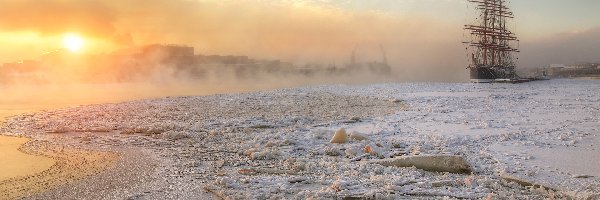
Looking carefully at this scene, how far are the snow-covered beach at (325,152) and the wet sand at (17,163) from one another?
0.55 m

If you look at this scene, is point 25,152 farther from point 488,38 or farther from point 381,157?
point 488,38

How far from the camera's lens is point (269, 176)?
8.34 m

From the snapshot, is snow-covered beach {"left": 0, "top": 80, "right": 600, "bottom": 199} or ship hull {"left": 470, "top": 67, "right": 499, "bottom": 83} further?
ship hull {"left": 470, "top": 67, "right": 499, "bottom": 83}

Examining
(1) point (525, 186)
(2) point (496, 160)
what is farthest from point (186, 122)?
(1) point (525, 186)

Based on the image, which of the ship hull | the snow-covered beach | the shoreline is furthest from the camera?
the ship hull

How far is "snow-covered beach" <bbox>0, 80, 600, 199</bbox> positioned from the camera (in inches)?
293

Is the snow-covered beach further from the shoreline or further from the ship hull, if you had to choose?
the ship hull

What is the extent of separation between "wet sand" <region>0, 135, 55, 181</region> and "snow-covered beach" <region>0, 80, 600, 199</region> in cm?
55

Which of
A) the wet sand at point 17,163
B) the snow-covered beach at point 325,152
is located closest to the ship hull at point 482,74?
the snow-covered beach at point 325,152

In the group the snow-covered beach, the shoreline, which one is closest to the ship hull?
the snow-covered beach

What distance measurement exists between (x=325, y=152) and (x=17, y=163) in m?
6.34

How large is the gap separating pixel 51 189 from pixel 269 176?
347 cm

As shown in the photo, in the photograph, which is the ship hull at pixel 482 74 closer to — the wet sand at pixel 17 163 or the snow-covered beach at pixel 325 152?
the snow-covered beach at pixel 325 152

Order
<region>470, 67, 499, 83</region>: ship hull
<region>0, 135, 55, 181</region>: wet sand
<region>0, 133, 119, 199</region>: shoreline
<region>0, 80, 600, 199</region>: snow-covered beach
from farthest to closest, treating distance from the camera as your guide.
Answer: <region>470, 67, 499, 83</region>: ship hull < <region>0, 135, 55, 181</region>: wet sand < <region>0, 133, 119, 199</region>: shoreline < <region>0, 80, 600, 199</region>: snow-covered beach
